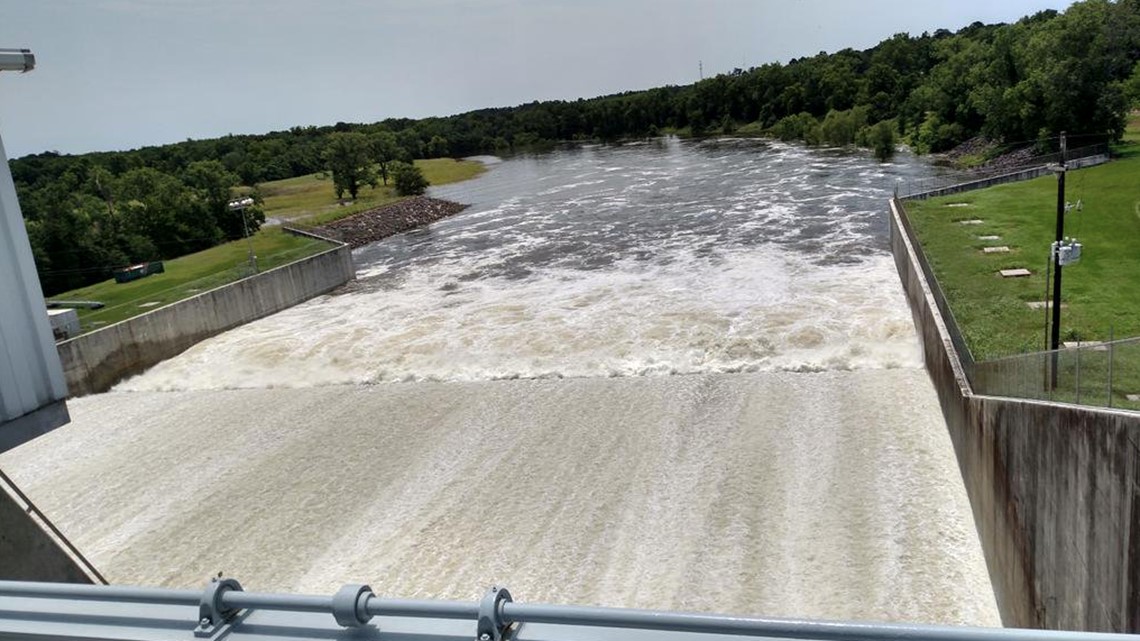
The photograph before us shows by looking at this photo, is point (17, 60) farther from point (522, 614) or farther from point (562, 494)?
point (562, 494)

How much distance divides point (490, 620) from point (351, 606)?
472 mm

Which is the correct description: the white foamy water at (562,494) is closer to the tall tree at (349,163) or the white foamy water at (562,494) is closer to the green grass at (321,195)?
the green grass at (321,195)

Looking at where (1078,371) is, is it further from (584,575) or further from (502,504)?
(502,504)

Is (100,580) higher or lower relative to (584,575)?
higher

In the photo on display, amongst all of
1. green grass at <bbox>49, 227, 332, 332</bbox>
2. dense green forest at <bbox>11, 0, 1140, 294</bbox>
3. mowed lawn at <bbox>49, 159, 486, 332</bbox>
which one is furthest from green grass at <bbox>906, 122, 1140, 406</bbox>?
mowed lawn at <bbox>49, 159, 486, 332</bbox>

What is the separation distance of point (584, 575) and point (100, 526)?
10601 mm

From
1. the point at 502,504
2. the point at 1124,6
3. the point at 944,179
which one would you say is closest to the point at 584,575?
the point at 502,504

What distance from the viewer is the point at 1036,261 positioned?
25234mm

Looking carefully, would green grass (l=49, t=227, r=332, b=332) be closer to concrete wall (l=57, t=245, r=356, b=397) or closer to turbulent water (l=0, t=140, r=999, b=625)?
concrete wall (l=57, t=245, r=356, b=397)

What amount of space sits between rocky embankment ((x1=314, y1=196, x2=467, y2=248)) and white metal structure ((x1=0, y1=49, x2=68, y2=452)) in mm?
47449

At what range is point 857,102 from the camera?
95750 mm

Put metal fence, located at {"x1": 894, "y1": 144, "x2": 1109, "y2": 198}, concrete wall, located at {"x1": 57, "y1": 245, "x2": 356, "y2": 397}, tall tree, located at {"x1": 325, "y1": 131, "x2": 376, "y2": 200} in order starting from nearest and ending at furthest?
concrete wall, located at {"x1": 57, "y1": 245, "x2": 356, "y2": 397}, metal fence, located at {"x1": 894, "y1": 144, "x2": 1109, "y2": 198}, tall tree, located at {"x1": 325, "y1": 131, "x2": 376, "y2": 200}

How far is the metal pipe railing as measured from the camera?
2322 millimetres

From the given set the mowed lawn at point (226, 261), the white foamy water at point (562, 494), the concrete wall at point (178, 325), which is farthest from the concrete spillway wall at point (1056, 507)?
the mowed lawn at point (226, 261)
